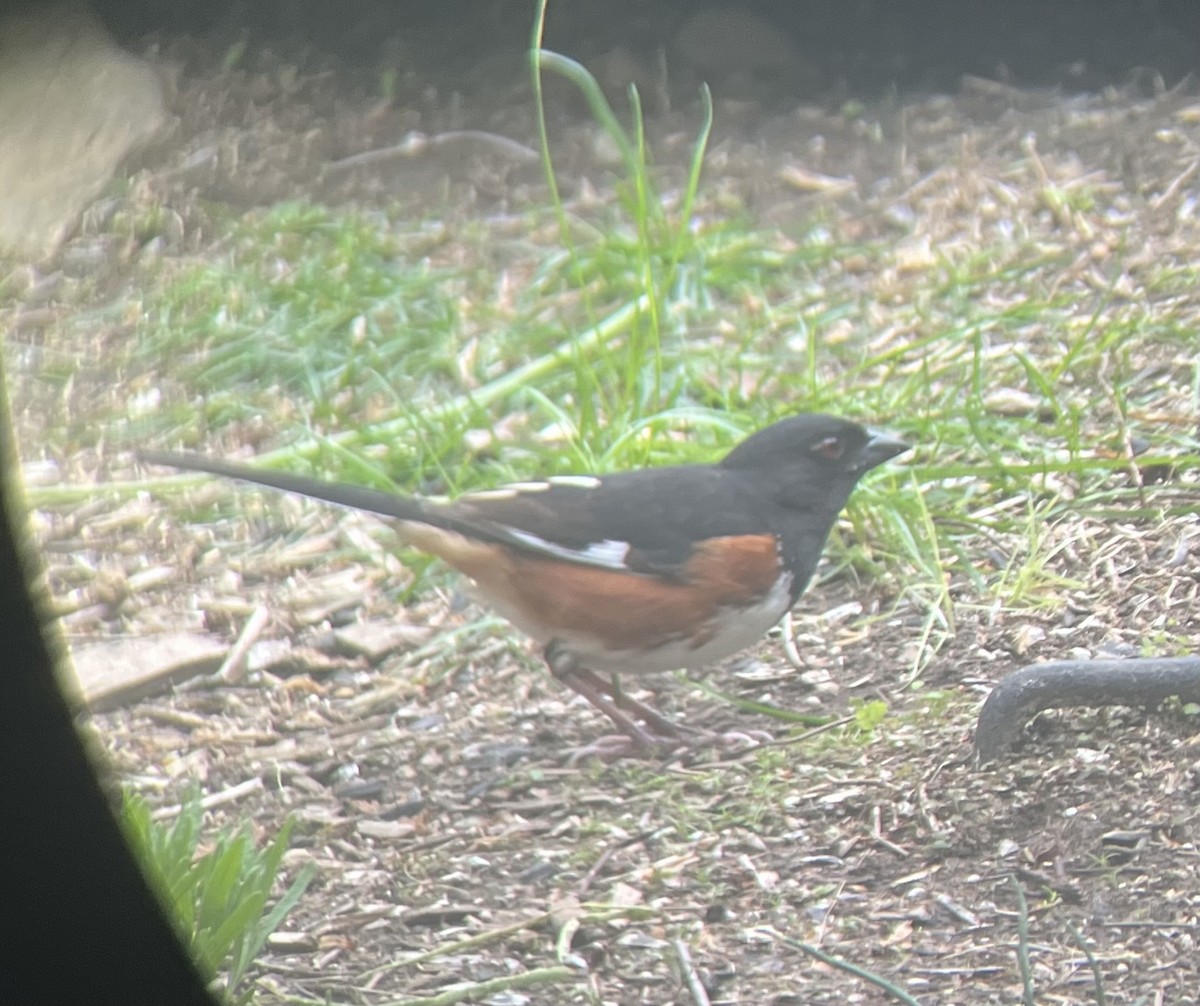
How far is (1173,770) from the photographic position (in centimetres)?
235

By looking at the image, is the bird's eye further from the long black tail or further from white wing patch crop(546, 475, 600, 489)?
the long black tail

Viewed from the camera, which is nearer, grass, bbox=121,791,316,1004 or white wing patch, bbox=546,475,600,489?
grass, bbox=121,791,316,1004

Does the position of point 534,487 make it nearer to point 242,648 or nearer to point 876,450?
point 876,450

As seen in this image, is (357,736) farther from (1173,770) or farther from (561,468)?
(1173,770)

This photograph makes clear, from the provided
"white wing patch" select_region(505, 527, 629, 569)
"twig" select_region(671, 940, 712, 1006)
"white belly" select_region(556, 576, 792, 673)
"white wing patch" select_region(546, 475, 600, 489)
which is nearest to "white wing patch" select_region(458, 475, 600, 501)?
"white wing patch" select_region(546, 475, 600, 489)

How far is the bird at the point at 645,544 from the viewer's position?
2742 millimetres

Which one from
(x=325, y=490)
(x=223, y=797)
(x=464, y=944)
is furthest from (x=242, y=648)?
(x=464, y=944)

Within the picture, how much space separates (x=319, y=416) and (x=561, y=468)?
73cm

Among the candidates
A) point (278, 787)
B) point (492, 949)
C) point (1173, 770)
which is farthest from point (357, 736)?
point (1173, 770)

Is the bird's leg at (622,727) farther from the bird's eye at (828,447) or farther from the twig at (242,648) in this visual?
the twig at (242,648)

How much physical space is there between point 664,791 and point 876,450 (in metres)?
0.73

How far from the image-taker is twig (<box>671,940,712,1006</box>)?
214 centimetres

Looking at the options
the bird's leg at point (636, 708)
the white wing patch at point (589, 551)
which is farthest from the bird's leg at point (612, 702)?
the white wing patch at point (589, 551)

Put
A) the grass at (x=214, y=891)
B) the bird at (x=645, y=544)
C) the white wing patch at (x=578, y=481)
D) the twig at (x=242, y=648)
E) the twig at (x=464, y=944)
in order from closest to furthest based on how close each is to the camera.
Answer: the grass at (x=214, y=891) → the twig at (x=464, y=944) → the bird at (x=645, y=544) → the white wing patch at (x=578, y=481) → the twig at (x=242, y=648)
